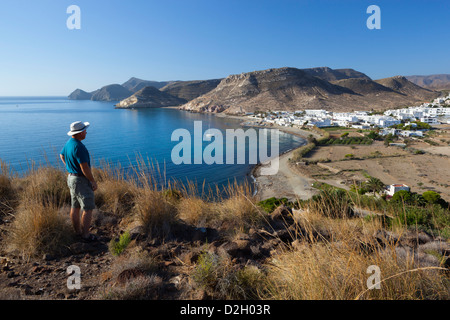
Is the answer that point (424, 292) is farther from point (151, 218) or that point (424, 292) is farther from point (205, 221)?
point (151, 218)

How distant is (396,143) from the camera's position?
43219 millimetres

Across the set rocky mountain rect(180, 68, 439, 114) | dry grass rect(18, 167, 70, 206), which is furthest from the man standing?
rocky mountain rect(180, 68, 439, 114)

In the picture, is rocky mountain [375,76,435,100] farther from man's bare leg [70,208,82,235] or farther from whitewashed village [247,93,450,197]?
man's bare leg [70,208,82,235]

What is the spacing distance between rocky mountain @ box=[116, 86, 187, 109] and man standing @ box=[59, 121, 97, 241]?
139m

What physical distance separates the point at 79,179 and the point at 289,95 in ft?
368

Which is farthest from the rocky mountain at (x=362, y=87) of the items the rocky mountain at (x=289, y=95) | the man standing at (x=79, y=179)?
the man standing at (x=79, y=179)

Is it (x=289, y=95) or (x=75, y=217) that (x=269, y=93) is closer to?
(x=289, y=95)

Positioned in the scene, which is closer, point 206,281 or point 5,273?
point 206,281

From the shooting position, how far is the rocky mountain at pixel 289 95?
329 feet

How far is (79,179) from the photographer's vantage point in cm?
327

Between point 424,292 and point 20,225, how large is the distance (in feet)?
13.6

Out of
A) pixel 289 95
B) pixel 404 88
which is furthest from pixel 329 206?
pixel 404 88
